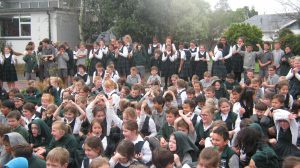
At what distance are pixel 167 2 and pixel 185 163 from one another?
18.5m

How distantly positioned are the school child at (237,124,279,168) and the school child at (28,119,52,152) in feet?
9.88

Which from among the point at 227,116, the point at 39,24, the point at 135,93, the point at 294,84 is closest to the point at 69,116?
the point at 135,93

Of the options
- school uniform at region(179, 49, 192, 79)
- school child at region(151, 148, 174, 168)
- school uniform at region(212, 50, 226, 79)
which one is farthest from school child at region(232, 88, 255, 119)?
school uniform at region(179, 49, 192, 79)

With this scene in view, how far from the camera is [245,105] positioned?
7477 millimetres

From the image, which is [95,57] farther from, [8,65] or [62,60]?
[8,65]

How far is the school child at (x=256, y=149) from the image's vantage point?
4.64 m

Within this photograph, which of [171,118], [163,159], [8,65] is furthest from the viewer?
[8,65]

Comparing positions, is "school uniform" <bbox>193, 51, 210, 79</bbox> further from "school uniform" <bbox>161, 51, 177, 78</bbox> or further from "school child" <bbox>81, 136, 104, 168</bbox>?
"school child" <bbox>81, 136, 104, 168</bbox>

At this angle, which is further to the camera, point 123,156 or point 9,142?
point 9,142

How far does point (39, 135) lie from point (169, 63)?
8.09 metres

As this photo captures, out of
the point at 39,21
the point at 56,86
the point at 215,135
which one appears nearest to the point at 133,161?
the point at 215,135

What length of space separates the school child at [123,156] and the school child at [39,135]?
201 centimetres

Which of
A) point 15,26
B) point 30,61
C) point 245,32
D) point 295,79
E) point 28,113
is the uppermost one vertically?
point 15,26

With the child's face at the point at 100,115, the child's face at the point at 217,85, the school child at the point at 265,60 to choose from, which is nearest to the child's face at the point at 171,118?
the child's face at the point at 100,115
